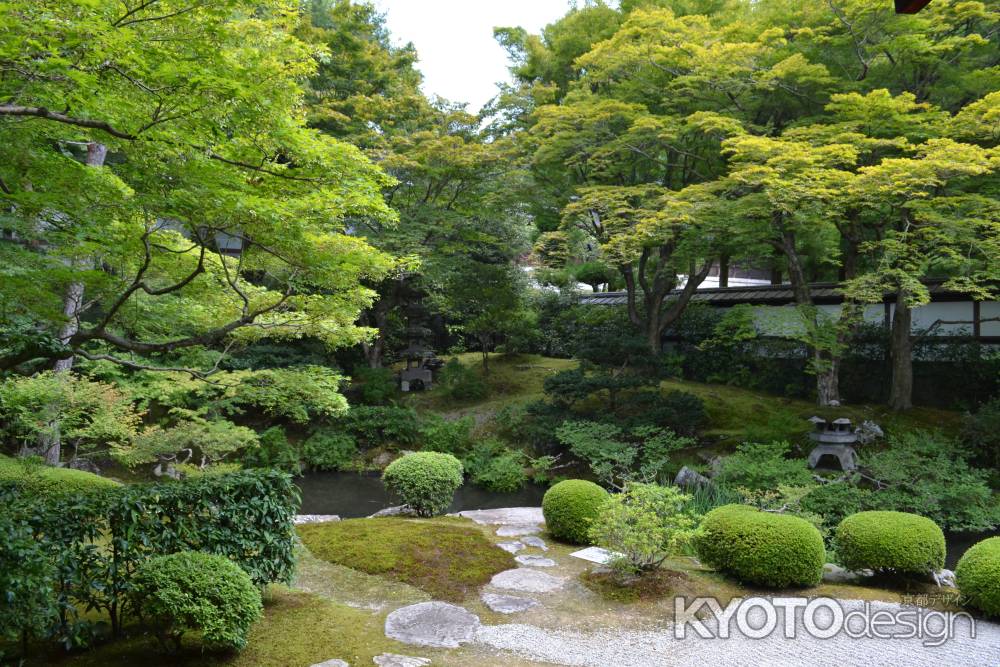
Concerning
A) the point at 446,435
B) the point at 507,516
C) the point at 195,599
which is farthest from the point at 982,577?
the point at 446,435

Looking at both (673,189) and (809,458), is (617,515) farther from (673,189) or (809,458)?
(673,189)

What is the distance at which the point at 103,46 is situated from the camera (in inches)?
153

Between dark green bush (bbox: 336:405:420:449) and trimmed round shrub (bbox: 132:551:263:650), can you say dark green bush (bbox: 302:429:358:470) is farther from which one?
trimmed round shrub (bbox: 132:551:263:650)

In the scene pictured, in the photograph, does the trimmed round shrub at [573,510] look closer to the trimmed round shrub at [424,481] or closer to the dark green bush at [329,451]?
the trimmed round shrub at [424,481]

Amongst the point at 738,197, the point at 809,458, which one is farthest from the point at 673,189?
the point at 809,458

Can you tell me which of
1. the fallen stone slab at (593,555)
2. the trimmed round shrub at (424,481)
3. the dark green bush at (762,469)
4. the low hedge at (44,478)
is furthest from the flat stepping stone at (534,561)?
the dark green bush at (762,469)

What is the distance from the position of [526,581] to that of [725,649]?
207 cm

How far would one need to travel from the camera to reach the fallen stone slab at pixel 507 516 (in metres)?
9.24

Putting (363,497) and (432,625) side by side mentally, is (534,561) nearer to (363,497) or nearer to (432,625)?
(432,625)

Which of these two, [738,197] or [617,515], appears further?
[738,197]

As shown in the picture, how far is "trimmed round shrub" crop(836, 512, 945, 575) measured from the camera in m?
6.04

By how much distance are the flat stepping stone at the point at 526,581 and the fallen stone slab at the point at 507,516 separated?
2435 mm

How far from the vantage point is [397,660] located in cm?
444

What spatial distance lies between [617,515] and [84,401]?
292 inches
